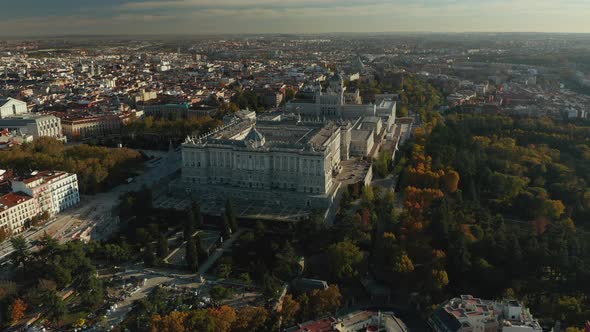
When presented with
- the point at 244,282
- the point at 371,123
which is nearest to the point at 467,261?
the point at 244,282

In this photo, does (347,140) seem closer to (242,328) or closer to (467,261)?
(467,261)

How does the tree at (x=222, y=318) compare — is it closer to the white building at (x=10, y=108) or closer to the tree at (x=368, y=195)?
the tree at (x=368, y=195)

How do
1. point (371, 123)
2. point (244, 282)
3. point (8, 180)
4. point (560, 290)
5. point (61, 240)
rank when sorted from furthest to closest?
1. point (371, 123)
2. point (8, 180)
3. point (61, 240)
4. point (244, 282)
5. point (560, 290)

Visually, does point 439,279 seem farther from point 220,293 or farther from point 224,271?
point 224,271

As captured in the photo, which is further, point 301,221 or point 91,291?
point 301,221

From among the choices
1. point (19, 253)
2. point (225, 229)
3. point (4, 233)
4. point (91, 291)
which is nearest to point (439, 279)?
point (225, 229)

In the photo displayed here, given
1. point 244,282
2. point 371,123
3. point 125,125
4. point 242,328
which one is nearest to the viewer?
point 242,328
